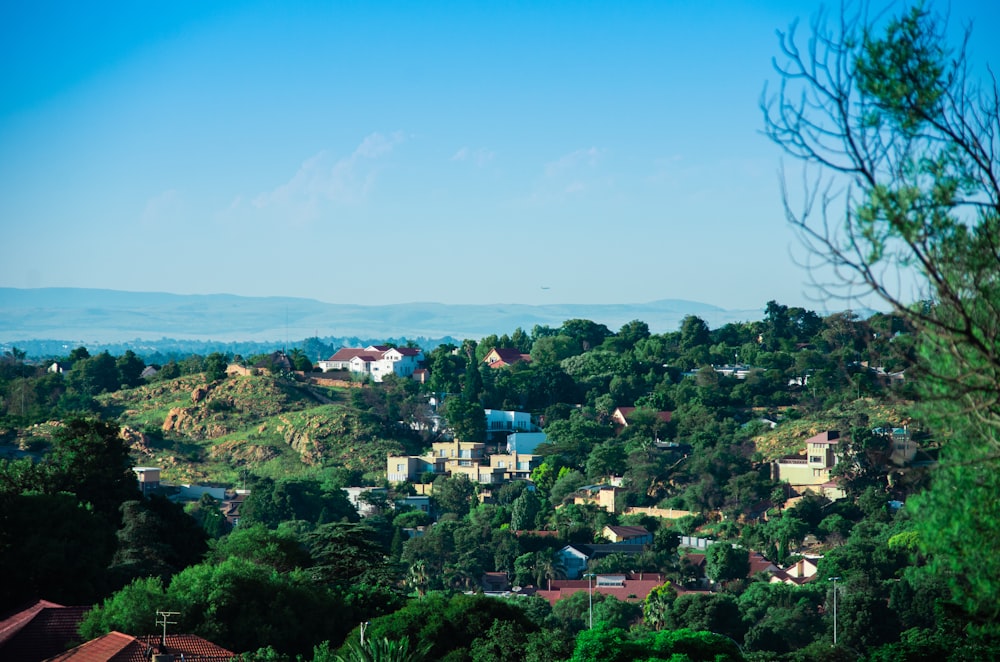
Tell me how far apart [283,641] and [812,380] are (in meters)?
43.9

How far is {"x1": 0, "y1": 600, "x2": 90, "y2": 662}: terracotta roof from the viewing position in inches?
753

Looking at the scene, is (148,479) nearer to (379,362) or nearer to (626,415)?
(626,415)

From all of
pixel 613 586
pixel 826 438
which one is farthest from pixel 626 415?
pixel 613 586

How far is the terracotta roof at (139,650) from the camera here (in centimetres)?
1780

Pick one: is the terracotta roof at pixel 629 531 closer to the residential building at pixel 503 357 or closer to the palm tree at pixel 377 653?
the residential building at pixel 503 357

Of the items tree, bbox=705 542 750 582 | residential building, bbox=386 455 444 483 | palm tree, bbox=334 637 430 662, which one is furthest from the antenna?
residential building, bbox=386 455 444 483

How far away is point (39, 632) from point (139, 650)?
2564mm

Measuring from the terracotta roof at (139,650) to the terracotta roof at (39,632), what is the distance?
517 mm

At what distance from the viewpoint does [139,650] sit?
17953 mm

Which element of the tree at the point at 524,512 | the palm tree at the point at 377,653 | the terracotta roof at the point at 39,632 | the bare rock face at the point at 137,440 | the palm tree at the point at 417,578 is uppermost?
the palm tree at the point at 377,653

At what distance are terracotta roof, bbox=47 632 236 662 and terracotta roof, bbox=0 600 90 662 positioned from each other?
1.70 ft

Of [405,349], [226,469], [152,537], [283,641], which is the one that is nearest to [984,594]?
[283,641]

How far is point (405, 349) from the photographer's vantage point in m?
81.5

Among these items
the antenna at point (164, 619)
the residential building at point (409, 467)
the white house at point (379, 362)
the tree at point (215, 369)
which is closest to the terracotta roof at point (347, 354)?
the white house at point (379, 362)
